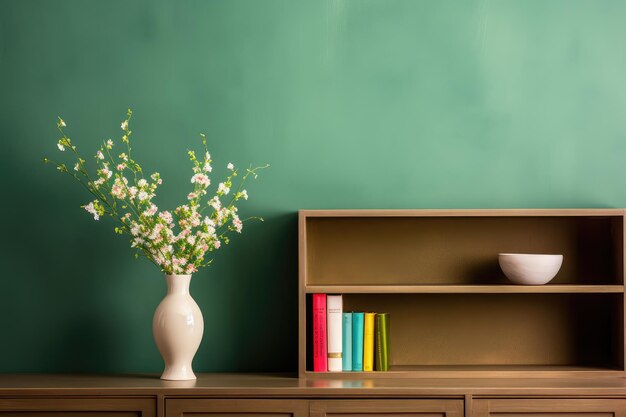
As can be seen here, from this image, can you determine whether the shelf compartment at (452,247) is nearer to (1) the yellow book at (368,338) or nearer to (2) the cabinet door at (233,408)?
(1) the yellow book at (368,338)

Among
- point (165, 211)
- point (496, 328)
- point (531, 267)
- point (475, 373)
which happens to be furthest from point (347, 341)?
point (165, 211)

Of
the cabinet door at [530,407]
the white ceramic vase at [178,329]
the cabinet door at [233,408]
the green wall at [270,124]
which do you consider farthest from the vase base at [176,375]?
the cabinet door at [530,407]

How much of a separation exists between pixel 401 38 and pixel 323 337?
1365mm

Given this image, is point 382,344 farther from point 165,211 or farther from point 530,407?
point 165,211

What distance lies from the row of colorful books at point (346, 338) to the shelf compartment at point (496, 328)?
6.4 inches

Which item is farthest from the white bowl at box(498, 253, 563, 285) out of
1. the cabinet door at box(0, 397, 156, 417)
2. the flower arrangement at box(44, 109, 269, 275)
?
the cabinet door at box(0, 397, 156, 417)

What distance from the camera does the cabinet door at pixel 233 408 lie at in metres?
2.75

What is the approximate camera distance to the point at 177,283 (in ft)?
9.67

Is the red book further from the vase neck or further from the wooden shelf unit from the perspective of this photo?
the vase neck

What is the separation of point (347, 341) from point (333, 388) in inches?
13.9

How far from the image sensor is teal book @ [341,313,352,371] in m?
3.06

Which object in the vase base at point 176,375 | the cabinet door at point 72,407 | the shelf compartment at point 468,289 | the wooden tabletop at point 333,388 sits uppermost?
the shelf compartment at point 468,289

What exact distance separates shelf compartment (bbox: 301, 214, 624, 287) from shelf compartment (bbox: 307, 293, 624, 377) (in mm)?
85

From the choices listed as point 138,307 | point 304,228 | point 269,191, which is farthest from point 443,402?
point 138,307
